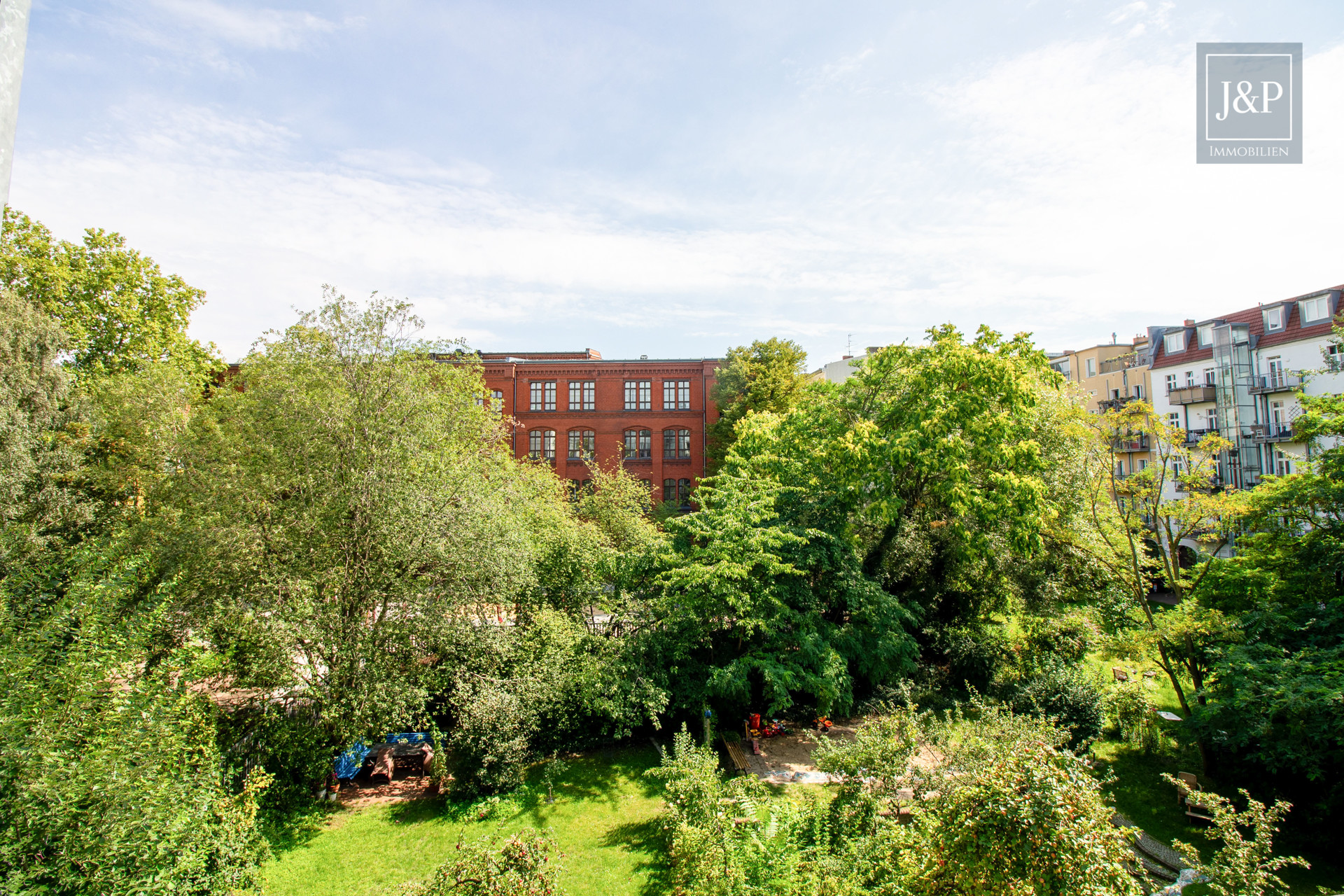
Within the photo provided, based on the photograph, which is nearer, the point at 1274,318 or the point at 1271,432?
the point at 1271,432

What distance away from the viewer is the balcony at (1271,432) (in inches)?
1156

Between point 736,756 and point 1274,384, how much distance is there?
29.9 metres

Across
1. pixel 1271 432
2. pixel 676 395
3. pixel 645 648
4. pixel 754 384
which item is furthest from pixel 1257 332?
pixel 645 648

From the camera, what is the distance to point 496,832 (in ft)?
44.0

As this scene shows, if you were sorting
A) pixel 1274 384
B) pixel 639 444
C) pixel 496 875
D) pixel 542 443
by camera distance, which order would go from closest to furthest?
pixel 496 875 < pixel 1274 384 < pixel 542 443 < pixel 639 444

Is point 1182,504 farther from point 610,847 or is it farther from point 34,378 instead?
point 34,378

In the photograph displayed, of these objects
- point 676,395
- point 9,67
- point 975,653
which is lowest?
point 975,653

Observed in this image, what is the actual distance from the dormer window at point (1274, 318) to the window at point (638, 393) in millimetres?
30725

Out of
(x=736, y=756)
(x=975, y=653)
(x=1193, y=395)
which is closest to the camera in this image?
(x=736, y=756)

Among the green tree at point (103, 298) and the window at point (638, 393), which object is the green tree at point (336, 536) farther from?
the window at point (638, 393)

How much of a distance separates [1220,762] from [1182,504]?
5.37 m

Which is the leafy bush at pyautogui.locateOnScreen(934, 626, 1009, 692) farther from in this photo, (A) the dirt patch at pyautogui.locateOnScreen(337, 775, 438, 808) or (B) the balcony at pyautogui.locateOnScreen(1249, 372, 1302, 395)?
(B) the balcony at pyautogui.locateOnScreen(1249, 372, 1302, 395)

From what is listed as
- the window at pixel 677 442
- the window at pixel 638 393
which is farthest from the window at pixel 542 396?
the window at pixel 677 442

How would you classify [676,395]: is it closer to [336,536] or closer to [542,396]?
[542,396]
